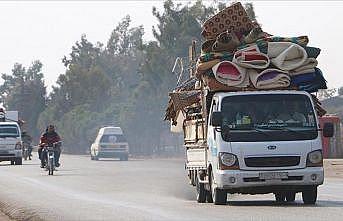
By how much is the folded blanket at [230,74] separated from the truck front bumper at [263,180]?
1.78 m

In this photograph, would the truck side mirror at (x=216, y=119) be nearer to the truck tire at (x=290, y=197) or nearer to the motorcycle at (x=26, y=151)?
the truck tire at (x=290, y=197)

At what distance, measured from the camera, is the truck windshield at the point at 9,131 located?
50.5m

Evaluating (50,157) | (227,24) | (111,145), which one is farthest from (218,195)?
(111,145)

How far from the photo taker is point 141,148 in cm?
8469

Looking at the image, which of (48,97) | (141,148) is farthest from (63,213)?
(48,97)

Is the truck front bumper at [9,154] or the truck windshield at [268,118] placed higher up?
the truck front bumper at [9,154]

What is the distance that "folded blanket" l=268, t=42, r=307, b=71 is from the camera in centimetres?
1964

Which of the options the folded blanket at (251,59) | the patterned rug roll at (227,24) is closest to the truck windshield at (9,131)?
the patterned rug roll at (227,24)

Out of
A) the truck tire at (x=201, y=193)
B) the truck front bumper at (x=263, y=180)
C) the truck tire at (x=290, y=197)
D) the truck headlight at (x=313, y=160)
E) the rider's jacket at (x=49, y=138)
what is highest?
the rider's jacket at (x=49, y=138)

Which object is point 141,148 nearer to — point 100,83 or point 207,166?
point 100,83

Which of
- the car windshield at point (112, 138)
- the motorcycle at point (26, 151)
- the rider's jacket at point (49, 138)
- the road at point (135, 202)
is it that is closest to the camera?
the road at point (135, 202)

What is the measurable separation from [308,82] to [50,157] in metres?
19.6

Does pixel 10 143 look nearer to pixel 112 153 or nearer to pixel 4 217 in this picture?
pixel 112 153

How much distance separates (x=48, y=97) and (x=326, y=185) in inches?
4554
